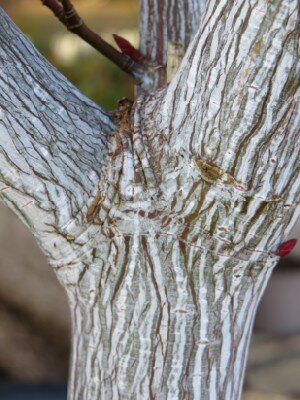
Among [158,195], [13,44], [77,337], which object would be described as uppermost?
[13,44]

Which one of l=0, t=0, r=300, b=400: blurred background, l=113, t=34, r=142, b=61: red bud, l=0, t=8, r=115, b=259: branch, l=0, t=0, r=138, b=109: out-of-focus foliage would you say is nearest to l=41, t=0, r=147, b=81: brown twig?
l=113, t=34, r=142, b=61: red bud

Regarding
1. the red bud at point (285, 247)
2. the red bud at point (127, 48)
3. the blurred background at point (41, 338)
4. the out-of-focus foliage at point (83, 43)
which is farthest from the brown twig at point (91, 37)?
the out-of-focus foliage at point (83, 43)

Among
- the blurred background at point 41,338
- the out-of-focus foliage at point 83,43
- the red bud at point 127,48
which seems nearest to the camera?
the red bud at point 127,48

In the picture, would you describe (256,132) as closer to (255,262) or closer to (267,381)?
(255,262)

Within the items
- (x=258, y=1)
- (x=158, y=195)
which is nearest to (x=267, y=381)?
(x=158, y=195)

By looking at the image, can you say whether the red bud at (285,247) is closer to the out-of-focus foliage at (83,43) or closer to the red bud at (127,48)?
the red bud at (127,48)

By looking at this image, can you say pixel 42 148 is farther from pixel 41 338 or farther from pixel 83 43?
pixel 83 43

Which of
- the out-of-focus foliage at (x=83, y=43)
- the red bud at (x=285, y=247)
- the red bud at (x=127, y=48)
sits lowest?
the red bud at (x=285, y=247)
